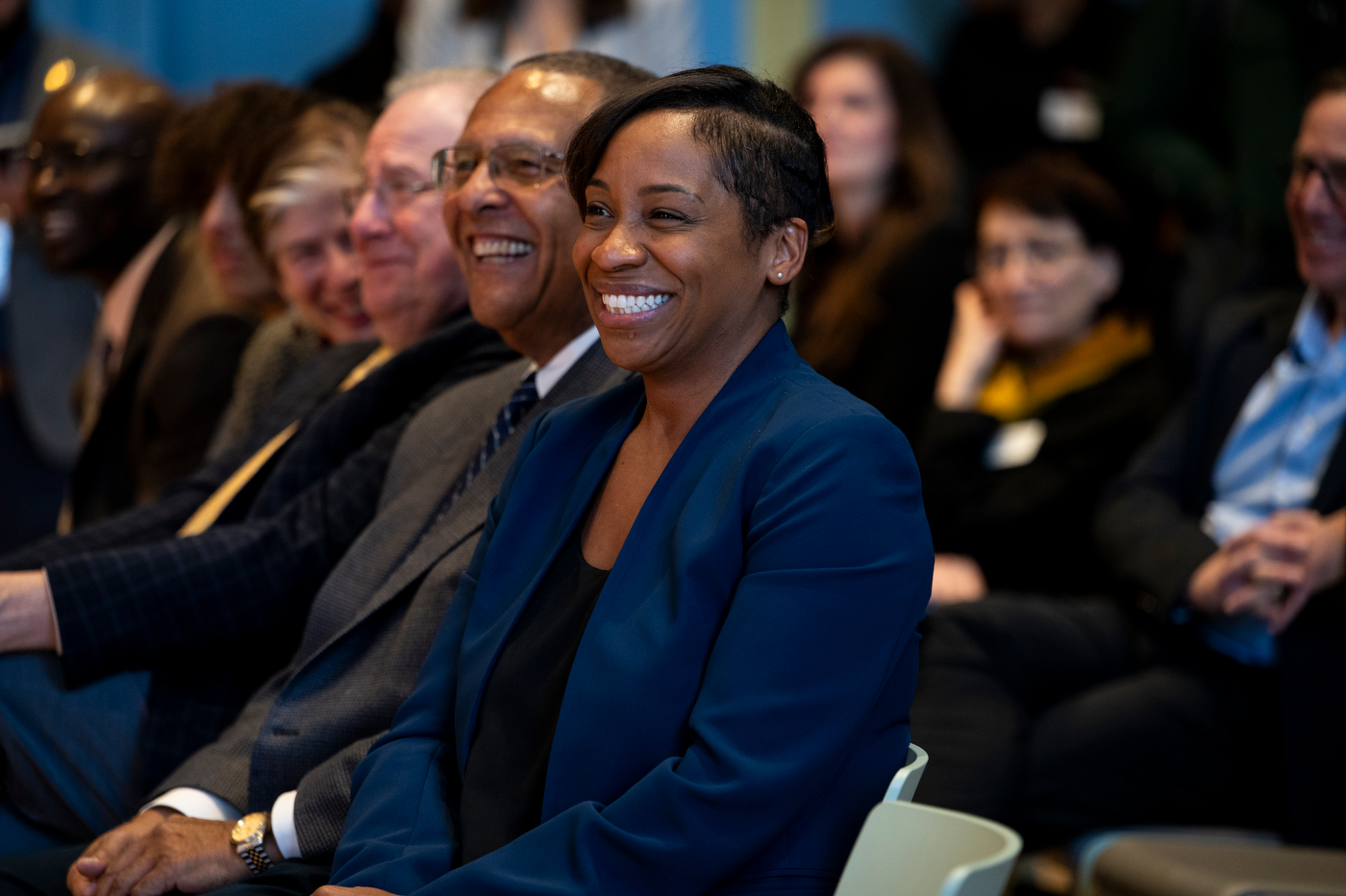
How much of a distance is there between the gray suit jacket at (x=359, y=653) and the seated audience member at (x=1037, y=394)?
1467mm

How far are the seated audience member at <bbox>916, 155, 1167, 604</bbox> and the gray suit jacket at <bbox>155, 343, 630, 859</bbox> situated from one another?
57.8 inches

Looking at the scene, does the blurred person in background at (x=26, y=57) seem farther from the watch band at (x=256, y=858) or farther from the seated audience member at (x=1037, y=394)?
the watch band at (x=256, y=858)

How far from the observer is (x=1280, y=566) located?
2.36 m

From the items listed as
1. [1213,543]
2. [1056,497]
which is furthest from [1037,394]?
[1213,543]

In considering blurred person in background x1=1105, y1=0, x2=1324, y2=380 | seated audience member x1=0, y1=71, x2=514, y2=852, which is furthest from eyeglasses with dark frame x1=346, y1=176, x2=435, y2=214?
blurred person in background x1=1105, y1=0, x2=1324, y2=380

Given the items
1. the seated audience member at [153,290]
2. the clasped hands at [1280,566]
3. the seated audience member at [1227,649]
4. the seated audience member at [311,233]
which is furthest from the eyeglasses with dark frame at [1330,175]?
the seated audience member at [153,290]

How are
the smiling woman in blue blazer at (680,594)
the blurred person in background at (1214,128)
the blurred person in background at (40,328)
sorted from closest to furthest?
1. the smiling woman in blue blazer at (680,594)
2. the blurred person in background at (1214,128)
3. the blurred person in background at (40,328)

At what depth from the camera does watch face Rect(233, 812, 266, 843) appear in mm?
1621

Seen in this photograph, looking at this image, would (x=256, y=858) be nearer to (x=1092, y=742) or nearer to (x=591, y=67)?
(x=591, y=67)

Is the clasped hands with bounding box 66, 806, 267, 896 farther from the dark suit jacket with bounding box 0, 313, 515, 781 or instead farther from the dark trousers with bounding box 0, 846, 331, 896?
the dark suit jacket with bounding box 0, 313, 515, 781

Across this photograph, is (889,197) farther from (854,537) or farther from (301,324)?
(854,537)

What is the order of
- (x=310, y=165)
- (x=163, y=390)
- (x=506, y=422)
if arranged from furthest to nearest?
(x=163, y=390) → (x=310, y=165) → (x=506, y=422)

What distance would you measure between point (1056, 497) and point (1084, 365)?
1.50 ft

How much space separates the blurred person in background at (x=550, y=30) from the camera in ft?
16.6
